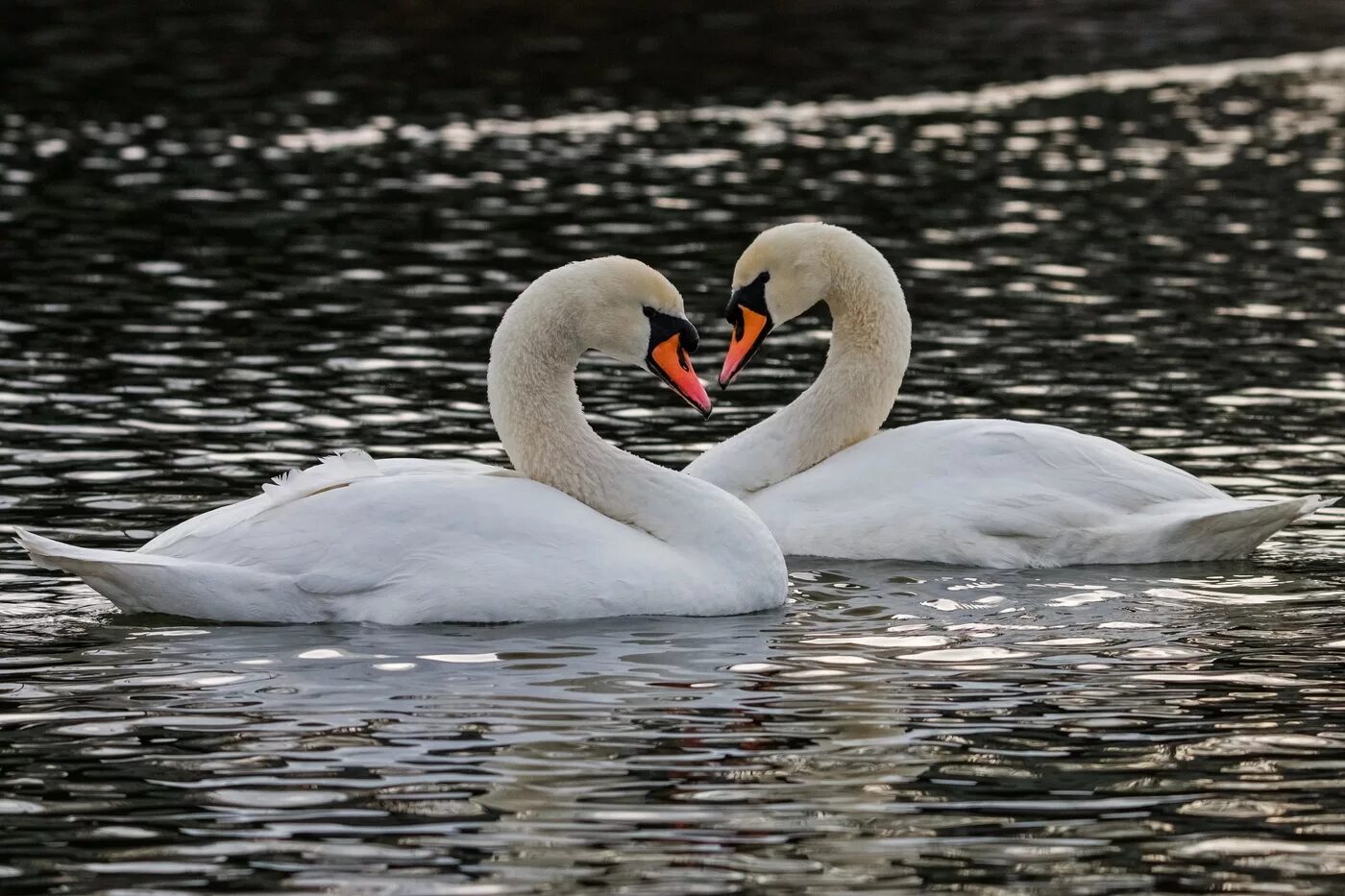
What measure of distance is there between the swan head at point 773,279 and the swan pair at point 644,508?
0.01 metres

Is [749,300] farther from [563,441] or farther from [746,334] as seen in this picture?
[563,441]

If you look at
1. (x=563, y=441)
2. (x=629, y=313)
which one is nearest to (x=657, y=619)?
(x=563, y=441)

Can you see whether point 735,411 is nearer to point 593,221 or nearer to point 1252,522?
point 1252,522

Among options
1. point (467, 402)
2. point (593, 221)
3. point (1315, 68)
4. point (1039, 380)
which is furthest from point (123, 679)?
point (1315, 68)

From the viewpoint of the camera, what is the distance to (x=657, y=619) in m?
10.9

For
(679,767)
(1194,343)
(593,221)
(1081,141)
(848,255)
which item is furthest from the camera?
(1081,141)

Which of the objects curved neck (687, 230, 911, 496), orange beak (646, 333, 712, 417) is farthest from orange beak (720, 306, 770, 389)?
orange beak (646, 333, 712, 417)

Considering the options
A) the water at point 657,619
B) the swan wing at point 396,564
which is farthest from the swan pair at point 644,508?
the water at point 657,619

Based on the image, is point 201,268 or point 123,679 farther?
point 201,268

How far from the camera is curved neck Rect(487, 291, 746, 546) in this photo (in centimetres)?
1120

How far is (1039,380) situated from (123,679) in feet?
29.4

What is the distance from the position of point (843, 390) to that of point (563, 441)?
2.52m

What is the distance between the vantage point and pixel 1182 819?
26.1 feet

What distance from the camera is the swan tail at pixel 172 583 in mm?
10273
